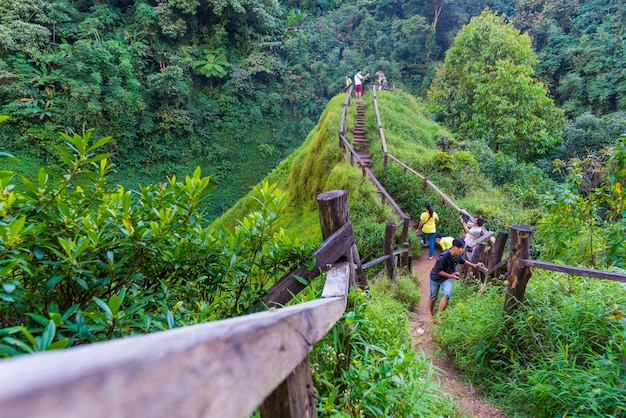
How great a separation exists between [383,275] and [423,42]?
2331 centimetres

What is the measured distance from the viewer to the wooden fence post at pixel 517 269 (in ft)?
10.0

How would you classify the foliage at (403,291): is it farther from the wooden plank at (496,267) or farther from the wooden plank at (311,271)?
the wooden plank at (311,271)

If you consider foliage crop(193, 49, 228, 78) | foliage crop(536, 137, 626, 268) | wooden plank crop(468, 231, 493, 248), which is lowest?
wooden plank crop(468, 231, 493, 248)

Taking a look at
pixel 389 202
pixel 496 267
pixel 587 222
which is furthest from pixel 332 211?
pixel 389 202

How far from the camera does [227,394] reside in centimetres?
56

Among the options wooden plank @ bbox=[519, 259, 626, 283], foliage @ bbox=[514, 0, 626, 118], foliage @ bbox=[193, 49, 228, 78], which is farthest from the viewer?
foliage @ bbox=[193, 49, 228, 78]

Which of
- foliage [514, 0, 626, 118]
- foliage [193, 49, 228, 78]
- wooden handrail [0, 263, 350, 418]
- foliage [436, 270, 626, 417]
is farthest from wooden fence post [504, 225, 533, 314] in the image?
foliage [193, 49, 228, 78]

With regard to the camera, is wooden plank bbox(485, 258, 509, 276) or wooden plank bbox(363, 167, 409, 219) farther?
wooden plank bbox(363, 167, 409, 219)

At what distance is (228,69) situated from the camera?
22.0 m

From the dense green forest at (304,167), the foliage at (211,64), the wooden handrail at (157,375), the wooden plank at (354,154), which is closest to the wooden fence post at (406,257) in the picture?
the dense green forest at (304,167)

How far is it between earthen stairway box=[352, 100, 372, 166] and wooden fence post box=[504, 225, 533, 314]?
8098mm

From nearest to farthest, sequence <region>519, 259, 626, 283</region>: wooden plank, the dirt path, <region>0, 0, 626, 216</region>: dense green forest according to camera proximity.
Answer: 1. <region>519, 259, 626, 283</region>: wooden plank
2. the dirt path
3. <region>0, 0, 626, 216</region>: dense green forest

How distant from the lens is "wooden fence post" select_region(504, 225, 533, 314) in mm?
3053

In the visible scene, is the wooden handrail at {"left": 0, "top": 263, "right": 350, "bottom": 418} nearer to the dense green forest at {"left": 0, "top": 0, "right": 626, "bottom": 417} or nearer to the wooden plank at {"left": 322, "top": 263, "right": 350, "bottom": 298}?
the dense green forest at {"left": 0, "top": 0, "right": 626, "bottom": 417}
